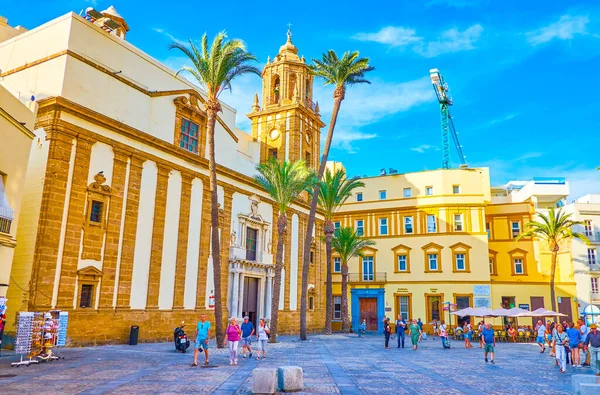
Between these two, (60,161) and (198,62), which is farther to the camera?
(198,62)

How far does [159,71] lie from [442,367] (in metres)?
21.7

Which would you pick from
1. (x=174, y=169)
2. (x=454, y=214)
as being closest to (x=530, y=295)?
(x=454, y=214)

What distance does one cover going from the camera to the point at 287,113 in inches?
1618

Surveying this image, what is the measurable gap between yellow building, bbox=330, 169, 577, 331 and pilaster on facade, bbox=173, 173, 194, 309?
2309cm

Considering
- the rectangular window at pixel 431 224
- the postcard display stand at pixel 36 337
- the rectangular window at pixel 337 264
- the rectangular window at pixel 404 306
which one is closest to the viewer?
the postcard display stand at pixel 36 337

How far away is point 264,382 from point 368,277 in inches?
1475

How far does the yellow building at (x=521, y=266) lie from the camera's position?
42500 mm

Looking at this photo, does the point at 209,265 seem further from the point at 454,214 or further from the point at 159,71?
the point at 454,214

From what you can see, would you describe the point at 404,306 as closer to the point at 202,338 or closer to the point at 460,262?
the point at 460,262

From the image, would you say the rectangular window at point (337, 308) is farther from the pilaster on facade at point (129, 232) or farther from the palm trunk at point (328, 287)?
the pilaster on facade at point (129, 232)

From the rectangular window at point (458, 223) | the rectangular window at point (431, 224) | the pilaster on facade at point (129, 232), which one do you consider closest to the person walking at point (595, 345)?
the pilaster on facade at point (129, 232)

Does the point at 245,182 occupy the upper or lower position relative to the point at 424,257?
upper

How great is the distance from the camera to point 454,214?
44938 millimetres

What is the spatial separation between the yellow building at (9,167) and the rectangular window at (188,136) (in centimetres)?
1048
